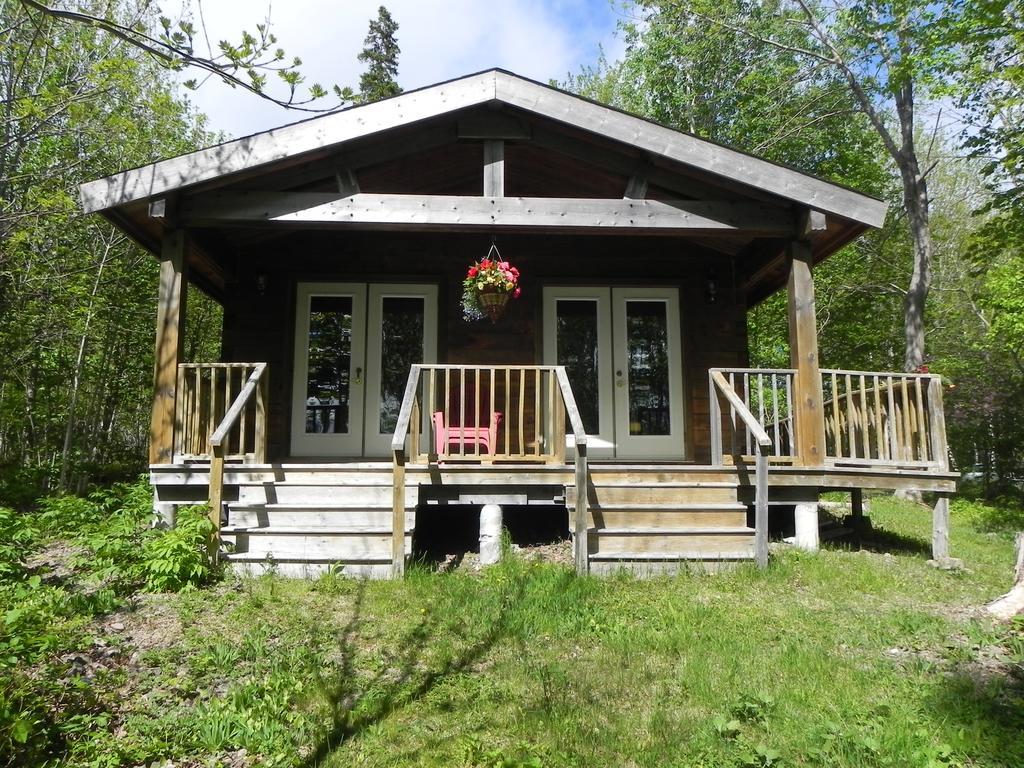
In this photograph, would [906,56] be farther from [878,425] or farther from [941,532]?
[941,532]

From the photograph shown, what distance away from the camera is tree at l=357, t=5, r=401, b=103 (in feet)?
88.4

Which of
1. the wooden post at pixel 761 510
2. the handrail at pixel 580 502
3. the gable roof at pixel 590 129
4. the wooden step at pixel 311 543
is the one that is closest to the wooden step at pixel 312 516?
the wooden step at pixel 311 543

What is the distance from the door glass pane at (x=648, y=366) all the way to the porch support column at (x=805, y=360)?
2.01 m

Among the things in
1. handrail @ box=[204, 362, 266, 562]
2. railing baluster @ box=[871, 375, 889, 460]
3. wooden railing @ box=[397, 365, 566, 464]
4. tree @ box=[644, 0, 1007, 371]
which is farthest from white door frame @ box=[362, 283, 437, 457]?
tree @ box=[644, 0, 1007, 371]

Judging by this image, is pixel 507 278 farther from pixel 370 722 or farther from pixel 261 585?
pixel 370 722

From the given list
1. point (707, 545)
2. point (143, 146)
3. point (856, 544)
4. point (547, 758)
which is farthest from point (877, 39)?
point (547, 758)

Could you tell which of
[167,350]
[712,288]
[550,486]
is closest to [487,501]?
[550,486]

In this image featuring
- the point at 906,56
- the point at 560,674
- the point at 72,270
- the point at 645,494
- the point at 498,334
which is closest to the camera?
the point at 560,674

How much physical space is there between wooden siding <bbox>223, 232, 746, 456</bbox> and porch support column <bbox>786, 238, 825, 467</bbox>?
1.84m

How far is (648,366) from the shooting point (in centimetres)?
819

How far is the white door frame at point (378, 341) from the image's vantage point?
793cm

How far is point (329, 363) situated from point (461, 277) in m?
1.94

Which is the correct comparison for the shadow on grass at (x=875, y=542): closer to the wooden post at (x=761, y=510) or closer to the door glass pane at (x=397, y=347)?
the wooden post at (x=761, y=510)

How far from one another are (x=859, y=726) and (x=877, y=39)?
51.5ft
